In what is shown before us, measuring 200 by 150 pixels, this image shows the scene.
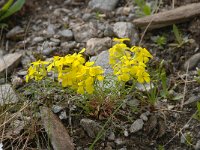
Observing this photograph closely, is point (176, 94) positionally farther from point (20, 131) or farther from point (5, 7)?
point (5, 7)

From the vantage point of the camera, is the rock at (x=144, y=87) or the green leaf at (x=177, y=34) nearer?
the rock at (x=144, y=87)

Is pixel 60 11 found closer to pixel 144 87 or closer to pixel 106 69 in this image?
pixel 106 69

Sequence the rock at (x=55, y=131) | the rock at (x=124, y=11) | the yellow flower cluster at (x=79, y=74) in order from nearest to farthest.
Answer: the yellow flower cluster at (x=79, y=74)
the rock at (x=55, y=131)
the rock at (x=124, y=11)

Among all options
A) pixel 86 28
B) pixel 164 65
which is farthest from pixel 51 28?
pixel 164 65

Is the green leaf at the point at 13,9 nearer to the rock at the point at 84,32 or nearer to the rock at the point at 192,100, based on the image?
the rock at the point at 84,32

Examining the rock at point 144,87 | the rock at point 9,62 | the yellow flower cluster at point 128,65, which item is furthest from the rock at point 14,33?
the yellow flower cluster at point 128,65

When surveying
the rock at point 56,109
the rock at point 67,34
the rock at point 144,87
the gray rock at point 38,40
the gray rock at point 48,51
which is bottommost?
the rock at point 56,109

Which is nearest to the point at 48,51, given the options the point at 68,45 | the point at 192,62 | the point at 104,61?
the point at 68,45

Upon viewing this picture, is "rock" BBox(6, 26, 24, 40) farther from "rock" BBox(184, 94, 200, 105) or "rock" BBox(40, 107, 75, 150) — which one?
"rock" BBox(184, 94, 200, 105)
